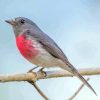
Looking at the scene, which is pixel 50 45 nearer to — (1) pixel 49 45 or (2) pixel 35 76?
(1) pixel 49 45

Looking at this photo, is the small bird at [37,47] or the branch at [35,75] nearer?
the branch at [35,75]

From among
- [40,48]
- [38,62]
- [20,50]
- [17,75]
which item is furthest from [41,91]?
[40,48]

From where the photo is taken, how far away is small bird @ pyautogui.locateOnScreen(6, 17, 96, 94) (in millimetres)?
1209

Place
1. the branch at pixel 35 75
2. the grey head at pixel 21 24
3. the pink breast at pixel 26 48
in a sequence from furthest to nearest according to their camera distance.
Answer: the grey head at pixel 21 24
the pink breast at pixel 26 48
the branch at pixel 35 75

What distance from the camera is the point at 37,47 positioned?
1.36 meters

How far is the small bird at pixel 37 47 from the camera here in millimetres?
1209

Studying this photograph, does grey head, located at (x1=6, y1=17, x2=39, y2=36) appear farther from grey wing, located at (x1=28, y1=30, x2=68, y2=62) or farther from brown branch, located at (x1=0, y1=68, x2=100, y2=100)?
brown branch, located at (x1=0, y1=68, x2=100, y2=100)

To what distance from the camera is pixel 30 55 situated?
1203 millimetres

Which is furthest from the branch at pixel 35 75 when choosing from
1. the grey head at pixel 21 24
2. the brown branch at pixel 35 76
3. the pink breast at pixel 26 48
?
the grey head at pixel 21 24

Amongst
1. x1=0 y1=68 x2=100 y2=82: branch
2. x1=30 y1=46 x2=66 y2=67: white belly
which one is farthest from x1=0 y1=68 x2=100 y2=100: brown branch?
x1=30 y1=46 x2=66 y2=67: white belly

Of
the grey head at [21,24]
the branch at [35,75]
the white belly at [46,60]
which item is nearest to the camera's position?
the branch at [35,75]

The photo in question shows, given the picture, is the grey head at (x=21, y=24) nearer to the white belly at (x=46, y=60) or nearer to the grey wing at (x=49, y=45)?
the grey wing at (x=49, y=45)

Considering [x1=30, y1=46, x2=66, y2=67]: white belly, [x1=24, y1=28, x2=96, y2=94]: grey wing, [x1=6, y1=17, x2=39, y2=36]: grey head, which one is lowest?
[x1=30, y1=46, x2=66, y2=67]: white belly

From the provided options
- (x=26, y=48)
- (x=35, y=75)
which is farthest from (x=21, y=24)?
(x=35, y=75)
